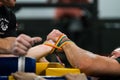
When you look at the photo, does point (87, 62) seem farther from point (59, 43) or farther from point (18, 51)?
point (18, 51)

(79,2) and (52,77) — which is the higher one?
(79,2)

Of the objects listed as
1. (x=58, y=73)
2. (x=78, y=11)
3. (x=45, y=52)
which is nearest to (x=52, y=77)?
(x=58, y=73)

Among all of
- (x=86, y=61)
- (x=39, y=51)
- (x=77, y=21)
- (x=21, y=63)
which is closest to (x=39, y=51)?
(x=39, y=51)

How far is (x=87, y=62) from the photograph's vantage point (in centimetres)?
275

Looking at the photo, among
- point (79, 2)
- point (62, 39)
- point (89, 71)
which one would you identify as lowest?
point (89, 71)

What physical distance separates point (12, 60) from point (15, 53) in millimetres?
106

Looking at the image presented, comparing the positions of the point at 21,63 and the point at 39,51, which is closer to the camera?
the point at 21,63

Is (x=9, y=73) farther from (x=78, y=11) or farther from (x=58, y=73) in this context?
(x=78, y=11)

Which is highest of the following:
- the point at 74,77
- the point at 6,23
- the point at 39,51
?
the point at 6,23

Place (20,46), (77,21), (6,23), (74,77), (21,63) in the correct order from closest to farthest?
(20,46) → (21,63) → (74,77) → (6,23) → (77,21)

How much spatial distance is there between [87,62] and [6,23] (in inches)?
19.1

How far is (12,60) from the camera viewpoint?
2.28 meters


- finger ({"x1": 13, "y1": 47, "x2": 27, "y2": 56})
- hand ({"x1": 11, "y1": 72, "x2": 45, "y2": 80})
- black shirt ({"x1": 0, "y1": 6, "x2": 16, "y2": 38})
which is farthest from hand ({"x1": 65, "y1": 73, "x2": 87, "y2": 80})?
black shirt ({"x1": 0, "y1": 6, "x2": 16, "y2": 38})

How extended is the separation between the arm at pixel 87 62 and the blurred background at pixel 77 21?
208 cm
